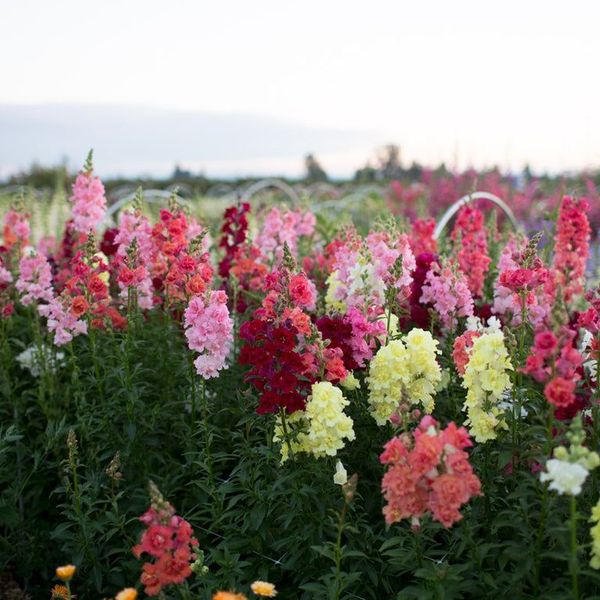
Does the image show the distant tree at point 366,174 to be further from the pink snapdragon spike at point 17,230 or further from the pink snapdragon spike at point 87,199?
the pink snapdragon spike at point 87,199

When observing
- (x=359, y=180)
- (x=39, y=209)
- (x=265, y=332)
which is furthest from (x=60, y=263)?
(x=359, y=180)

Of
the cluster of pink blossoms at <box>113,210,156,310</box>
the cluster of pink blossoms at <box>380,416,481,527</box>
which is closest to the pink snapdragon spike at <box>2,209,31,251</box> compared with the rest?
the cluster of pink blossoms at <box>113,210,156,310</box>

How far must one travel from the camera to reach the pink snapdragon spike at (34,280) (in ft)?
15.0

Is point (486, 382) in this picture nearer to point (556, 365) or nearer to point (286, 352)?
point (556, 365)

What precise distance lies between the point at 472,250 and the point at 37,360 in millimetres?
2778

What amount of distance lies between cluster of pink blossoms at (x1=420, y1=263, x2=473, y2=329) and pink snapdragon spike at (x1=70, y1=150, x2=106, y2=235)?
226 cm

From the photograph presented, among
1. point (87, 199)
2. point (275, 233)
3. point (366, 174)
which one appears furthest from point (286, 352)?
point (366, 174)

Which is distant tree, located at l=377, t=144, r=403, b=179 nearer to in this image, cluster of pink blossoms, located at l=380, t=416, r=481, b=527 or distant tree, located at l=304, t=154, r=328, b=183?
distant tree, located at l=304, t=154, r=328, b=183

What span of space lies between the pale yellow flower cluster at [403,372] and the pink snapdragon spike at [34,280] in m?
2.33

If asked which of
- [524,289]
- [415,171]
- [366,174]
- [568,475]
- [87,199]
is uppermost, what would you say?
[415,171]

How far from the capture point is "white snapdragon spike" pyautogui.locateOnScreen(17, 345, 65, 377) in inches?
181

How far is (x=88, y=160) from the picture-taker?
16.4 ft

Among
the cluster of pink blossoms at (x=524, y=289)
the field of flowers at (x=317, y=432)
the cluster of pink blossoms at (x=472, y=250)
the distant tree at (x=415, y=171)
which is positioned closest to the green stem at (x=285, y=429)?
the field of flowers at (x=317, y=432)

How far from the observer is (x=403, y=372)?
3.02m
